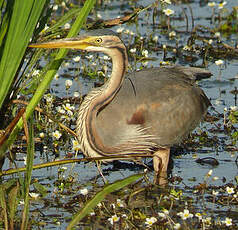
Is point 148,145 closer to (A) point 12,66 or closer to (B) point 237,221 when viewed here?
(B) point 237,221

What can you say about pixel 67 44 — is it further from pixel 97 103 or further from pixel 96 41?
pixel 97 103

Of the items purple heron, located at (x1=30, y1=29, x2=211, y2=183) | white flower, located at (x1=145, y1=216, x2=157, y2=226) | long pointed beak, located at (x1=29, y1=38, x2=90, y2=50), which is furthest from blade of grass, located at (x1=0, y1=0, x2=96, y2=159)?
white flower, located at (x1=145, y1=216, x2=157, y2=226)

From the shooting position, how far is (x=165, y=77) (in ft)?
22.8

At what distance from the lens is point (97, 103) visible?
248 inches

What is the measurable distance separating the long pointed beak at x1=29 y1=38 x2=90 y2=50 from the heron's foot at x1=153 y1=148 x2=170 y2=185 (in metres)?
1.29

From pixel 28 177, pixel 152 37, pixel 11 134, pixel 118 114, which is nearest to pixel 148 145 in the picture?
pixel 118 114

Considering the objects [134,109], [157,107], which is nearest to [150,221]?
[134,109]

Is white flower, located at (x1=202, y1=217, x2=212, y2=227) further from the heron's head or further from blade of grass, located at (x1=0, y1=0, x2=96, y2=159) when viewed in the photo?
the heron's head

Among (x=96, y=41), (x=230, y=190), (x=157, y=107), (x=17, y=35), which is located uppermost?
(x=17, y=35)

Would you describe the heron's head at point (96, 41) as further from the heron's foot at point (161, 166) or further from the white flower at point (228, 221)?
the white flower at point (228, 221)

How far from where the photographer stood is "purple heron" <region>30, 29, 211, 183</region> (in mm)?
6250

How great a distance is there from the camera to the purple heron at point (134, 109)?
6.25 metres

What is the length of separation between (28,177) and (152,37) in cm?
651

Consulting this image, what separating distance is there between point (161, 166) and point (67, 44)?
63.7 inches
